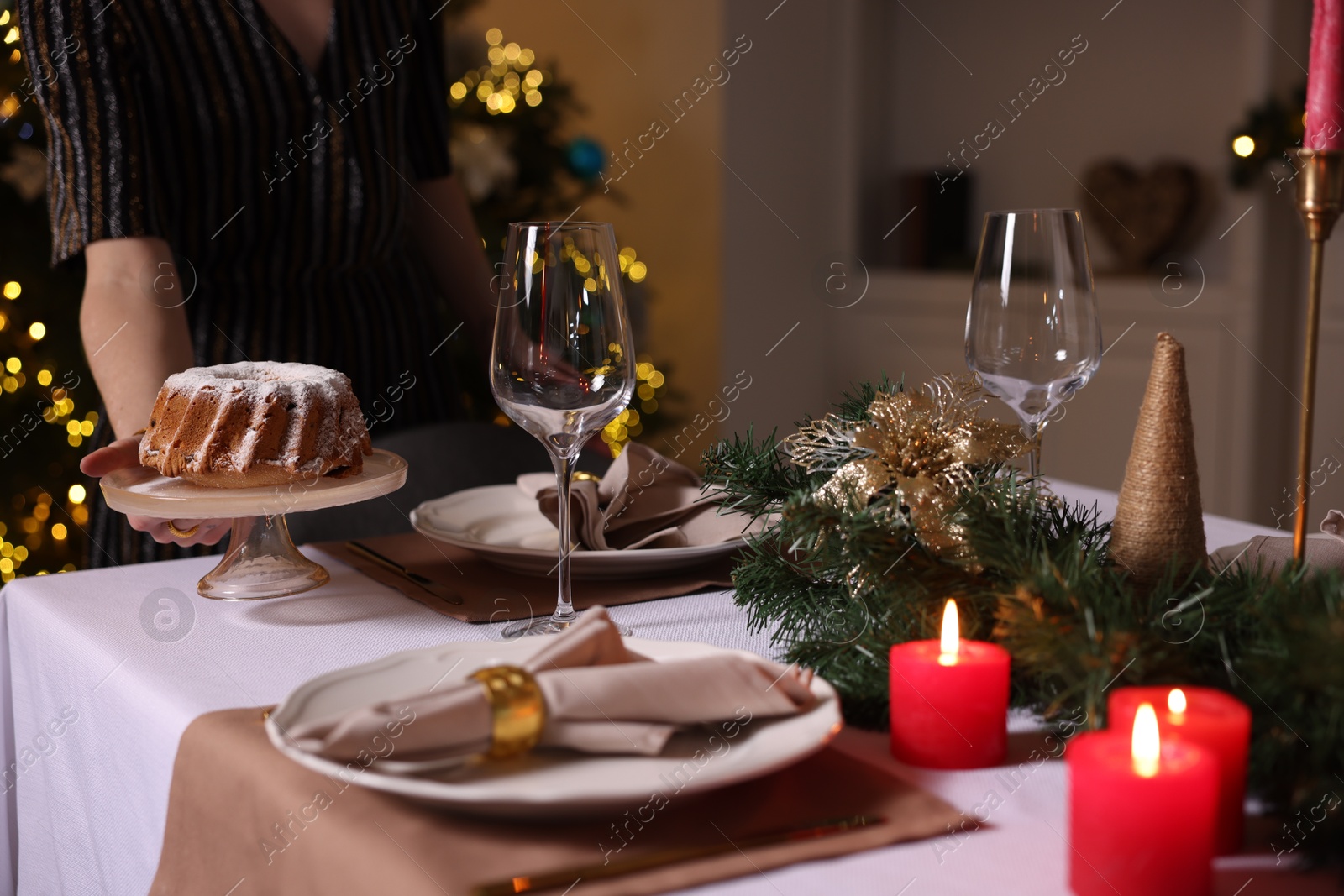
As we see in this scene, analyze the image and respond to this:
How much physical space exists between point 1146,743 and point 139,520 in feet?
2.40

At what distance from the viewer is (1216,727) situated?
43 centimetres

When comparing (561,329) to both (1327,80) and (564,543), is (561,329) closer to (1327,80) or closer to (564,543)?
(564,543)

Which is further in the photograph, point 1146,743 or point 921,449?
point 921,449

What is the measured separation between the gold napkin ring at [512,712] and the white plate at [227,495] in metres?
0.37

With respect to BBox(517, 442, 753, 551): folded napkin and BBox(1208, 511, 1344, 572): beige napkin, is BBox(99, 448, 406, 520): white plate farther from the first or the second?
BBox(1208, 511, 1344, 572): beige napkin

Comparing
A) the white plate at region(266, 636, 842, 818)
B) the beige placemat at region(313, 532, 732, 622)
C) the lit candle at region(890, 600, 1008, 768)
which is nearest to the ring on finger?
the beige placemat at region(313, 532, 732, 622)

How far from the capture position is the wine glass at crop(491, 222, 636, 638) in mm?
702

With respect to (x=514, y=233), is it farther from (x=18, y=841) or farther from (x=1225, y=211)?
(x=1225, y=211)

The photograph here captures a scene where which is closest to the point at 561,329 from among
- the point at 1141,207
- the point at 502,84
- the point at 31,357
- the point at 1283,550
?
the point at 1283,550

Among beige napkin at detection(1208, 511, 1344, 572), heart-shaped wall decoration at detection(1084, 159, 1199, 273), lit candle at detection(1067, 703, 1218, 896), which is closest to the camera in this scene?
lit candle at detection(1067, 703, 1218, 896)

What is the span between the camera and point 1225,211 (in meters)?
3.21

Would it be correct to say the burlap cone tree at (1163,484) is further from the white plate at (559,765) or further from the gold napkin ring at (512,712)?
the gold napkin ring at (512,712)

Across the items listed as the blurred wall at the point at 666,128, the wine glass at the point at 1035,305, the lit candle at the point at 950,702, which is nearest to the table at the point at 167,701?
the lit candle at the point at 950,702

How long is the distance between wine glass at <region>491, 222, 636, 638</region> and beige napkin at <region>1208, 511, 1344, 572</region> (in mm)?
366
